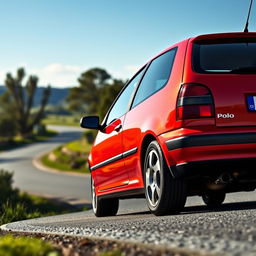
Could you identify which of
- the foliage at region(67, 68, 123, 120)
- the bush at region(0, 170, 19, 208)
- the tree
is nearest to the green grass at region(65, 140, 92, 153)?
the bush at region(0, 170, 19, 208)

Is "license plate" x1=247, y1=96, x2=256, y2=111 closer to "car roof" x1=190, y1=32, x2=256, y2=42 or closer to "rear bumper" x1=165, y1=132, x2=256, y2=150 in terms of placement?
"rear bumper" x1=165, y1=132, x2=256, y2=150

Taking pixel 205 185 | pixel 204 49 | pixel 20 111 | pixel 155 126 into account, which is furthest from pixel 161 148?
pixel 20 111

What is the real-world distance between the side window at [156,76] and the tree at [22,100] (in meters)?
75.3

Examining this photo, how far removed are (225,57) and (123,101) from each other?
1.84 m

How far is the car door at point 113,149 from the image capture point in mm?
6363

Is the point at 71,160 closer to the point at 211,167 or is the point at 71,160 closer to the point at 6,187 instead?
the point at 6,187

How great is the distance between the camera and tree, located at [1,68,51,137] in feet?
264

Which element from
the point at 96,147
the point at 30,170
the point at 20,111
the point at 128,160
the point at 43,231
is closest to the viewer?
the point at 43,231

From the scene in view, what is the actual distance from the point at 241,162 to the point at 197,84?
80 cm

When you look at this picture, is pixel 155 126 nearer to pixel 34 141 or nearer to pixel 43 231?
pixel 43 231

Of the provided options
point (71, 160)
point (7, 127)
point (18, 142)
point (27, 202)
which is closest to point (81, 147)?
point (71, 160)

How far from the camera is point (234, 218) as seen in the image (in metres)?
4.27

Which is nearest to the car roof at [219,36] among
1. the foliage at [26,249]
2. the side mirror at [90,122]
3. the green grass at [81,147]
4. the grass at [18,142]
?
the side mirror at [90,122]

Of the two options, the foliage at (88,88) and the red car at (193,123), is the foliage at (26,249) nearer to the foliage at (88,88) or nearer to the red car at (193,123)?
the red car at (193,123)
